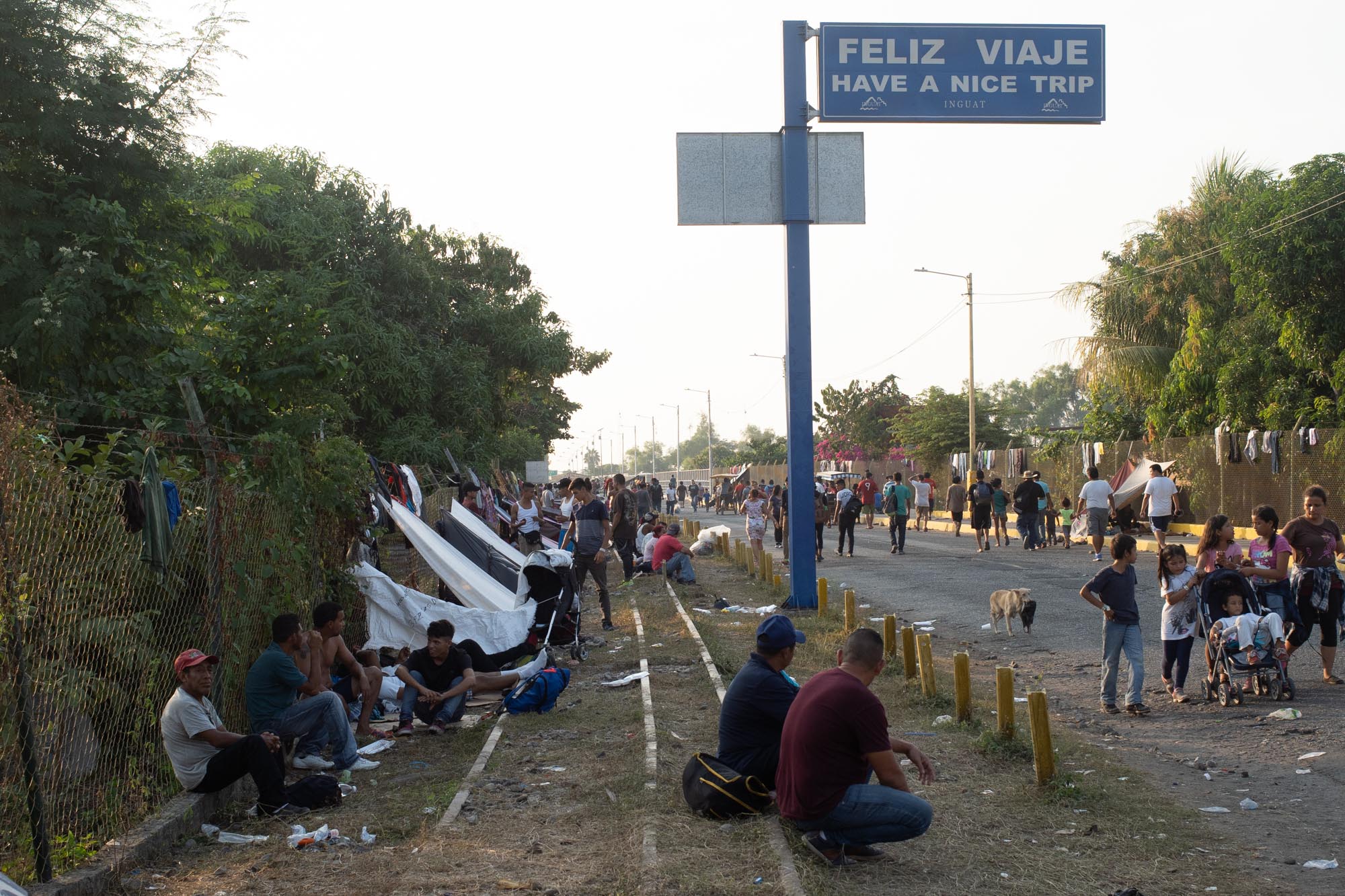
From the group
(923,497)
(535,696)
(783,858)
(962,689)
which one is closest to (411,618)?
(535,696)

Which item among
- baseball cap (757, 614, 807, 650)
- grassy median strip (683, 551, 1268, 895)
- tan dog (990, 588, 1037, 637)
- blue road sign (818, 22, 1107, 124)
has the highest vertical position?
blue road sign (818, 22, 1107, 124)

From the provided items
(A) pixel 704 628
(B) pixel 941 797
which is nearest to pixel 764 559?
(A) pixel 704 628

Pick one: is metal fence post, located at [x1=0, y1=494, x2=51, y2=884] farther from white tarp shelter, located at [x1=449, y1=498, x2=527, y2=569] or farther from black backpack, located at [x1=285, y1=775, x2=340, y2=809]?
white tarp shelter, located at [x1=449, y1=498, x2=527, y2=569]

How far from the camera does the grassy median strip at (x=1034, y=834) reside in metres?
5.78

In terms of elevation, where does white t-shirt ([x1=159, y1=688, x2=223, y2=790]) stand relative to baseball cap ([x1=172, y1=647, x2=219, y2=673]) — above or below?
below

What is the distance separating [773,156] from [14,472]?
1222 centimetres

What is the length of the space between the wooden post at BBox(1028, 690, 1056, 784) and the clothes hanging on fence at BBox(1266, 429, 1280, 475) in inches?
812

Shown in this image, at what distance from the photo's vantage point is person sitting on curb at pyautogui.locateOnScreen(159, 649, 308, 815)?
7.28 metres

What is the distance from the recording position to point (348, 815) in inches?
295

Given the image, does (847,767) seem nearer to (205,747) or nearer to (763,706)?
(763,706)

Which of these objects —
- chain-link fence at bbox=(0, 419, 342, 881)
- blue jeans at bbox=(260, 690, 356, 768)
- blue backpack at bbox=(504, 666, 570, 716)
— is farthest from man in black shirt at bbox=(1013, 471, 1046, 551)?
chain-link fence at bbox=(0, 419, 342, 881)

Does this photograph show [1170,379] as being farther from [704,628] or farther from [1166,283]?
[704,628]

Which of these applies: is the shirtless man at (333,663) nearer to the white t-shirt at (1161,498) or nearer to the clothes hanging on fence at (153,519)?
the clothes hanging on fence at (153,519)

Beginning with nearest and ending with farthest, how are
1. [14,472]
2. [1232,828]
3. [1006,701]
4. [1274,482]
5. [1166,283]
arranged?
[14,472], [1232,828], [1006,701], [1274,482], [1166,283]
